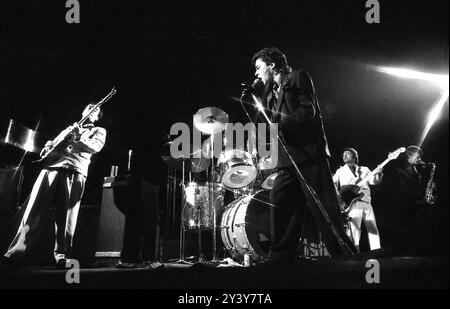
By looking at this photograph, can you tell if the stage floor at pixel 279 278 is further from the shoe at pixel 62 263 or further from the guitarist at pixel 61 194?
the guitarist at pixel 61 194

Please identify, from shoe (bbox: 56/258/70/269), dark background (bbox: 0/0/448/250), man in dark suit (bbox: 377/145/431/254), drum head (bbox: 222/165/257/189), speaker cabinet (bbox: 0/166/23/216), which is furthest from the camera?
man in dark suit (bbox: 377/145/431/254)

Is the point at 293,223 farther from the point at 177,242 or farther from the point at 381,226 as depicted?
the point at 381,226

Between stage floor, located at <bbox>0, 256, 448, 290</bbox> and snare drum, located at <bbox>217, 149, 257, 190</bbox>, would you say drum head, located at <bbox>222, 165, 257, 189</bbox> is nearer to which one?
snare drum, located at <bbox>217, 149, 257, 190</bbox>

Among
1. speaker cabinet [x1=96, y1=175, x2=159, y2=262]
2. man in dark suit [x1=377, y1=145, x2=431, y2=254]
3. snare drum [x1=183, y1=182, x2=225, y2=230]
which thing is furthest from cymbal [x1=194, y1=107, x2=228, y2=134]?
man in dark suit [x1=377, y1=145, x2=431, y2=254]

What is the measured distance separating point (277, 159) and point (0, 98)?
656 cm

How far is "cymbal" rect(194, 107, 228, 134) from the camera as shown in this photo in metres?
6.14

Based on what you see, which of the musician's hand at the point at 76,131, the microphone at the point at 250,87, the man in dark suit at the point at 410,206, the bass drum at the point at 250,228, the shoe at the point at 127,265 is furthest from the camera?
the man in dark suit at the point at 410,206

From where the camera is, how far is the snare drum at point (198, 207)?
5.89 metres

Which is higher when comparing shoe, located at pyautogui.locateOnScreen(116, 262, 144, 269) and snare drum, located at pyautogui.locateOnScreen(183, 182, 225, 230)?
snare drum, located at pyautogui.locateOnScreen(183, 182, 225, 230)

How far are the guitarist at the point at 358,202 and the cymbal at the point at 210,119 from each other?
3.04m

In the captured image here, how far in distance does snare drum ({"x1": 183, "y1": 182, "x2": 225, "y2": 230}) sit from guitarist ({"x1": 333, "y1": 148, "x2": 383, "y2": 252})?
2.97 m

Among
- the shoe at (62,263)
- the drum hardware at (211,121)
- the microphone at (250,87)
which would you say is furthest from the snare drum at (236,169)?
the shoe at (62,263)

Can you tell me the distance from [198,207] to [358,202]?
3.59 meters

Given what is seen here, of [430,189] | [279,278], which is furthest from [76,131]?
[430,189]
